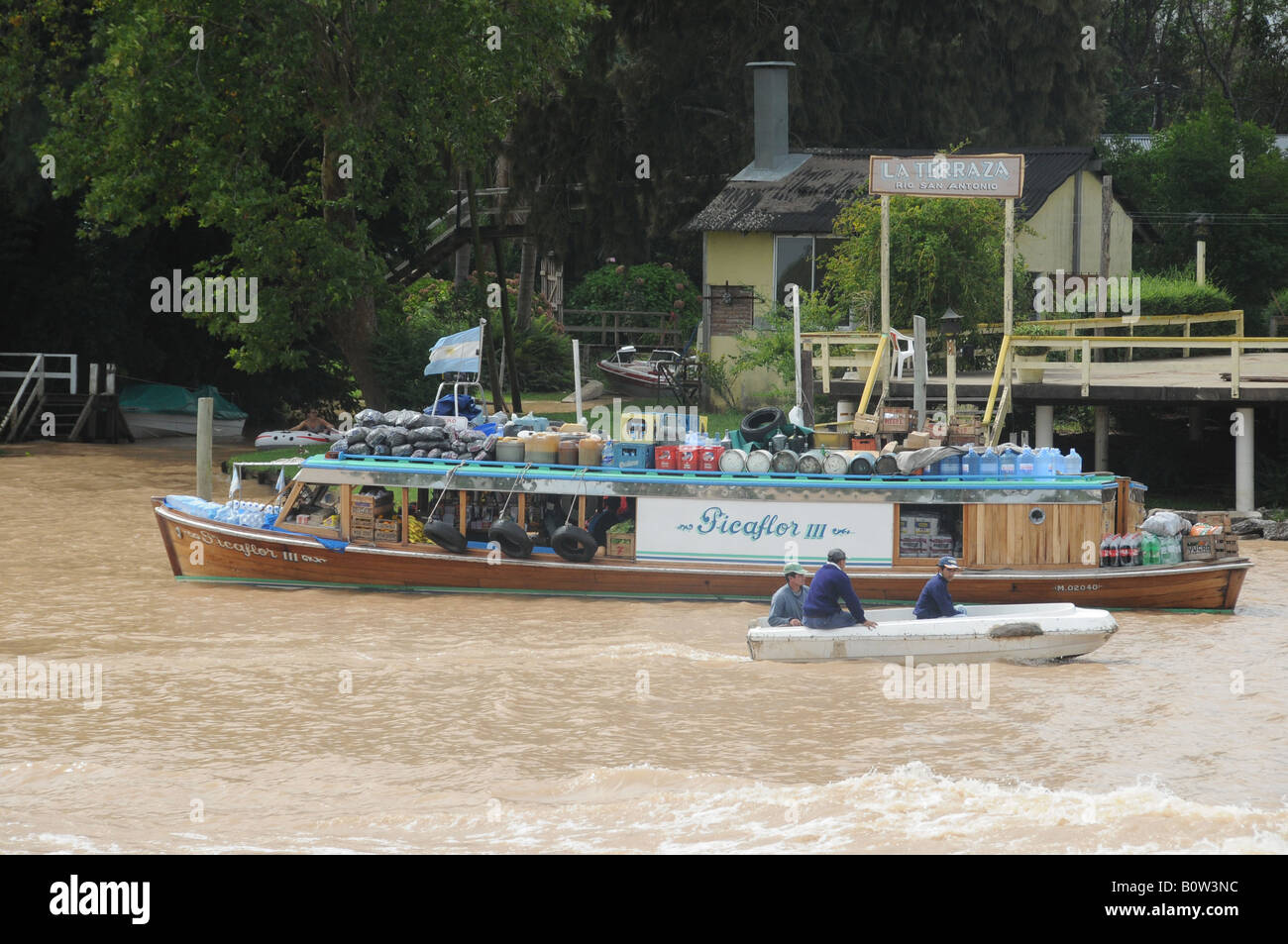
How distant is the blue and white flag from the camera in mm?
22966

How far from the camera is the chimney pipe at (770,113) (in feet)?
131

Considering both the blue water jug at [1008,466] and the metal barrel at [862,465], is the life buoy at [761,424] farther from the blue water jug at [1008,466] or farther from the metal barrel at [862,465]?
the blue water jug at [1008,466]

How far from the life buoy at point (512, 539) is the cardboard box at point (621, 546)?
105 centimetres

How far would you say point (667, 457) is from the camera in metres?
20.9

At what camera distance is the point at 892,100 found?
47.8 meters

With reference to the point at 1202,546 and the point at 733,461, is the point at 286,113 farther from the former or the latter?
the point at 1202,546

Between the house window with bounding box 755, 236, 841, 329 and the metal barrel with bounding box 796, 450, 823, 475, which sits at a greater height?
the house window with bounding box 755, 236, 841, 329

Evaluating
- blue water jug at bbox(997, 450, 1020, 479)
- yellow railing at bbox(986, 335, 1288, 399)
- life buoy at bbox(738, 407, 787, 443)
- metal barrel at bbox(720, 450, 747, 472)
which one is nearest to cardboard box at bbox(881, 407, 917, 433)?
life buoy at bbox(738, 407, 787, 443)

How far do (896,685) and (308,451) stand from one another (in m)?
20.9

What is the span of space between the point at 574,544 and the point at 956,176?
340 inches

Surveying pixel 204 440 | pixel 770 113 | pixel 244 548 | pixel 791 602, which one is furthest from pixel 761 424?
pixel 770 113

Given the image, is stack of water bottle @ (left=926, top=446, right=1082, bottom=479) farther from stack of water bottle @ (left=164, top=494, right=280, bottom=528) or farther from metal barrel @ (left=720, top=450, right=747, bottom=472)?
stack of water bottle @ (left=164, top=494, right=280, bottom=528)

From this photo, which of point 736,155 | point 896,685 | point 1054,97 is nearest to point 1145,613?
point 896,685

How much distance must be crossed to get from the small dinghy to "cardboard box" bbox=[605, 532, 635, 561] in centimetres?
365
